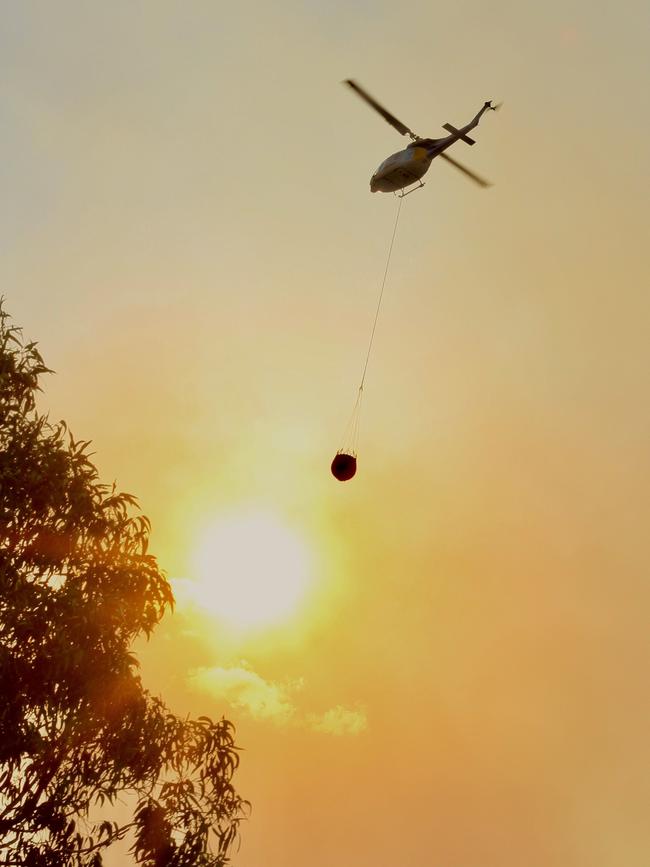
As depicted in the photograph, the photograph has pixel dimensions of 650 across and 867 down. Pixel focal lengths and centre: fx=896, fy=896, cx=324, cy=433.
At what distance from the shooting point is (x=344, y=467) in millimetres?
25578

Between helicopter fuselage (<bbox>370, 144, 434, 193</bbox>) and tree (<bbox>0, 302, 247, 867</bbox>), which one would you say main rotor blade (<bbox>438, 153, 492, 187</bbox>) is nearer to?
helicopter fuselage (<bbox>370, 144, 434, 193</bbox>)

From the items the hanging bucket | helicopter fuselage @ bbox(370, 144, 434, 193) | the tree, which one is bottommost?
the tree

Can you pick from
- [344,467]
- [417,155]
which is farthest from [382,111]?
[344,467]

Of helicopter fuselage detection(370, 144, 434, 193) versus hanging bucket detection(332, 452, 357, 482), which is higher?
helicopter fuselage detection(370, 144, 434, 193)

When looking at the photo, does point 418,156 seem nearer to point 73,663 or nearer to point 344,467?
point 344,467

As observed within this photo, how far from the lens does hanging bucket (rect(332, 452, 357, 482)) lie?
25281 mm

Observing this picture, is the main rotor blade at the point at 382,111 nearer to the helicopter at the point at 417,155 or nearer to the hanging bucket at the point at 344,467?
Answer: the helicopter at the point at 417,155

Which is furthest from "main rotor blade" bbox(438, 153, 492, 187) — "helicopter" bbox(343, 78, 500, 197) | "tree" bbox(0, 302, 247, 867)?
"tree" bbox(0, 302, 247, 867)

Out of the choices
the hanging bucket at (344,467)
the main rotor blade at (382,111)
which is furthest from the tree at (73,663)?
the main rotor blade at (382,111)

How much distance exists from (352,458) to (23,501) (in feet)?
35.2

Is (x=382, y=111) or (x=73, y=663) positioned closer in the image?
(x=73, y=663)

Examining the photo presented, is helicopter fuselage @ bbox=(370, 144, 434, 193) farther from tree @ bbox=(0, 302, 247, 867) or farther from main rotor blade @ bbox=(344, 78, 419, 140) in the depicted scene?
tree @ bbox=(0, 302, 247, 867)

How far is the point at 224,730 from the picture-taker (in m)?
19.6

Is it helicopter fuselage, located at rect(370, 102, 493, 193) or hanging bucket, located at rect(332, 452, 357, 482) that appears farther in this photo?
helicopter fuselage, located at rect(370, 102, 493, 193)
